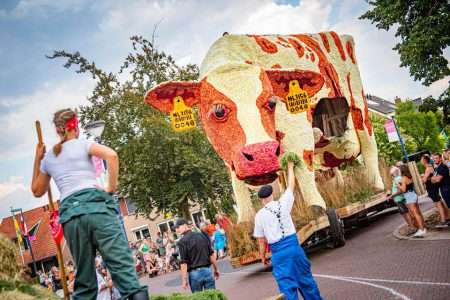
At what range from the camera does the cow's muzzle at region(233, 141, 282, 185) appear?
264 inches

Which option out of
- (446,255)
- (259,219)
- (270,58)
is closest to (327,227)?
(446,255)

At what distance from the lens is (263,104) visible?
7543 mm

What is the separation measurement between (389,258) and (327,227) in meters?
1.69

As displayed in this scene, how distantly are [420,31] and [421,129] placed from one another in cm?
3499

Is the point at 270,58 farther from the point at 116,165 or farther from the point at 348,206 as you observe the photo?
the point at 116,165

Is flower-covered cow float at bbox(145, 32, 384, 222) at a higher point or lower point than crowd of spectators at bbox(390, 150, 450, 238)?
higher

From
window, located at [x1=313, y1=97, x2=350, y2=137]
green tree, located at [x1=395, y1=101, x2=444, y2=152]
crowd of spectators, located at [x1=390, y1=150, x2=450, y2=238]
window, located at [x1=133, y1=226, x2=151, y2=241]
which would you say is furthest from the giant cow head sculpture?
green tree, located at [x1=395, y1=101, x2=444, y2=152]

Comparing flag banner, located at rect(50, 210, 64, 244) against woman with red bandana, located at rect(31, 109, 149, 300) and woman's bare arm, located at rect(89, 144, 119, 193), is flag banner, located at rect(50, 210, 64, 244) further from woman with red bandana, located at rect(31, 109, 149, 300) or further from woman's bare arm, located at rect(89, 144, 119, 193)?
woman's bare arm, located at rect(89, 144, 119, 193)

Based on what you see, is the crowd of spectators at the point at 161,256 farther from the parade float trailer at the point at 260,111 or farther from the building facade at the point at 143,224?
the building facade at the point at 143,224

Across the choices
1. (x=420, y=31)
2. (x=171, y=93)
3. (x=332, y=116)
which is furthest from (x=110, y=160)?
(x=420, y=31)

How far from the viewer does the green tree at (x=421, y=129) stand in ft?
146

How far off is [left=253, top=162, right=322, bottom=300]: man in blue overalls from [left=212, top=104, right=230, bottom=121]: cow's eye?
294cm

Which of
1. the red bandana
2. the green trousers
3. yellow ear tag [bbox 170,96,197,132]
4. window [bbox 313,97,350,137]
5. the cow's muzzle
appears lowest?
the green trousers

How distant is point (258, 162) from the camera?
6703 millimetres
